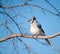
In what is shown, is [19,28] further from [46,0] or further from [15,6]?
[46,0]

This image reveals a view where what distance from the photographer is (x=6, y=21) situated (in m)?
4.72

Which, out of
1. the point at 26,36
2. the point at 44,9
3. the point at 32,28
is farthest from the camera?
the point at 32,28

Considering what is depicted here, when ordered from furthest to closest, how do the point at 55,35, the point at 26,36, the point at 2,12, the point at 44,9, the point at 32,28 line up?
the point at 32,28, the point at 2,12, the point at 44,9, the point at 26,36, the point at 55,35

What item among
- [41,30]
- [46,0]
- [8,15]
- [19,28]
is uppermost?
[46,0]

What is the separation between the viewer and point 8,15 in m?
4.93

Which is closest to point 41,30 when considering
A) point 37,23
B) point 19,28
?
point 37,23

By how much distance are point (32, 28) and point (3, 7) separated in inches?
71.4

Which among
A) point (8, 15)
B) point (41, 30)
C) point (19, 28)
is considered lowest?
point (41, 30)

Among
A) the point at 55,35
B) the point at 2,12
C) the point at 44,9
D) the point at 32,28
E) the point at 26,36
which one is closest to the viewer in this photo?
the point at 55,35

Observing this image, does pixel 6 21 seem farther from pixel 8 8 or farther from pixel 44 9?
pixel 44 9

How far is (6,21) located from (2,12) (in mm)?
322

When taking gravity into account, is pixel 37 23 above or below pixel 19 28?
below

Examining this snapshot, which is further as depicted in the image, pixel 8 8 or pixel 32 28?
pixel 32 28

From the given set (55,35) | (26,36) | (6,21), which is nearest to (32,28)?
(6,21)
